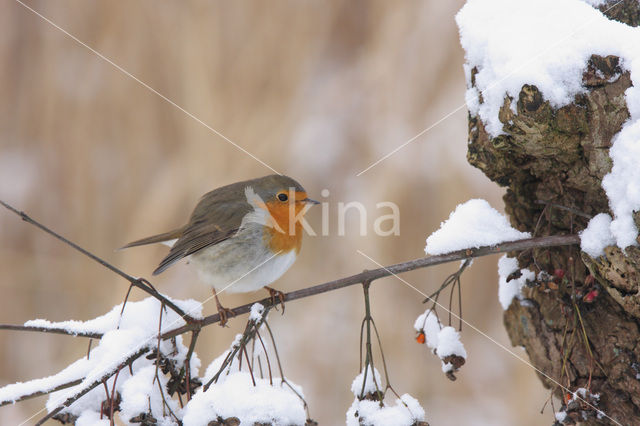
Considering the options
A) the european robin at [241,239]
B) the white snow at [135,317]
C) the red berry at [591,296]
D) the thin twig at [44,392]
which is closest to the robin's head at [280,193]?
the european robin at [241,239]

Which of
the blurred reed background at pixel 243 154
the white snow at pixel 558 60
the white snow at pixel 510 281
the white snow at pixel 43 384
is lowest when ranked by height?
the white snow at pixel 43 384

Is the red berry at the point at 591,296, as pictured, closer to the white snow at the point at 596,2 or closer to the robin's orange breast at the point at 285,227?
the white snow at the point at 596,2

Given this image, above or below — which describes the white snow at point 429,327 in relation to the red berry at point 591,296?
above

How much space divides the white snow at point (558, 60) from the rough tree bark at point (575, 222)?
25 millimetres

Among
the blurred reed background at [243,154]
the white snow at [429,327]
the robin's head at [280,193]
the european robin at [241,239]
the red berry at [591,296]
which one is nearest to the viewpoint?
the red berry at [591,296]

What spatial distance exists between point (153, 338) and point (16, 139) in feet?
8.71

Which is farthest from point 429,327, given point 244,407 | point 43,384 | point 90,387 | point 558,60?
point 43,384

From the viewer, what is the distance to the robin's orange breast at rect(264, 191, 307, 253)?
2.08 m

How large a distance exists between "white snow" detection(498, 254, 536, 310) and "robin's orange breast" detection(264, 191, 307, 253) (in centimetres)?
84

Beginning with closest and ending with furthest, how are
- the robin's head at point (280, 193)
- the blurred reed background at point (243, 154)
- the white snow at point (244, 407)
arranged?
the white snow at point (244, 407), the robin's head at point (280, 193), the blurred reed background at point (243, 154)

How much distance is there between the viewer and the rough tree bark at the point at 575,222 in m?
1.21

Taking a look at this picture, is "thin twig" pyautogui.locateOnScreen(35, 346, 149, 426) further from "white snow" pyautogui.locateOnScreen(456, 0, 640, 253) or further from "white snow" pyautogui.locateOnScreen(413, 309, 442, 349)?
"white snow" pyautogui.locateOnScreen(456, 0, 640, 253)

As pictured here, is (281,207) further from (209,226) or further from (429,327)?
(429,327)

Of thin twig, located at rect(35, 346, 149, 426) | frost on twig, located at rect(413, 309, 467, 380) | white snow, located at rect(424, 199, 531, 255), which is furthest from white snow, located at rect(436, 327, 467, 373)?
thin twig, located at rect(35, 346, 149, 426)
